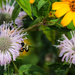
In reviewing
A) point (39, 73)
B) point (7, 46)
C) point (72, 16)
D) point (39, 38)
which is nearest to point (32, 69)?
point (39, 73)

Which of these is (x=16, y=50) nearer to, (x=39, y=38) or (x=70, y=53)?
(x=70, y=53)

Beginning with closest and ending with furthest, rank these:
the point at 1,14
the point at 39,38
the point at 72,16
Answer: the point at 72,16 → the point at 1,14 → the point at 39,38

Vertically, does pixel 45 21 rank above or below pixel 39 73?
above

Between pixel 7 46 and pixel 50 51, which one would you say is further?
pixel 50 51

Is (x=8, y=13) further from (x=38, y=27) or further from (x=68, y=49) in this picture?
(x=68, y=49)

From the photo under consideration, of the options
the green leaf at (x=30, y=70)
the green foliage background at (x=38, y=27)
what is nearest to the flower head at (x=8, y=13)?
the green foliage background at (x=38, y=27)

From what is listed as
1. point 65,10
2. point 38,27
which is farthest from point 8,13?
point 65,10

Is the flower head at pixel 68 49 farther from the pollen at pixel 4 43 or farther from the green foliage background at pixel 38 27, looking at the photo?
the pollen at pixel 4 43

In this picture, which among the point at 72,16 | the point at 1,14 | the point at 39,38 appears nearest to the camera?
the point at 72,16

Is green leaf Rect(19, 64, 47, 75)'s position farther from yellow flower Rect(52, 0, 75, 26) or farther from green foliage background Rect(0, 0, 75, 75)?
yellow flower Rect(52, 0, 75, 26)
